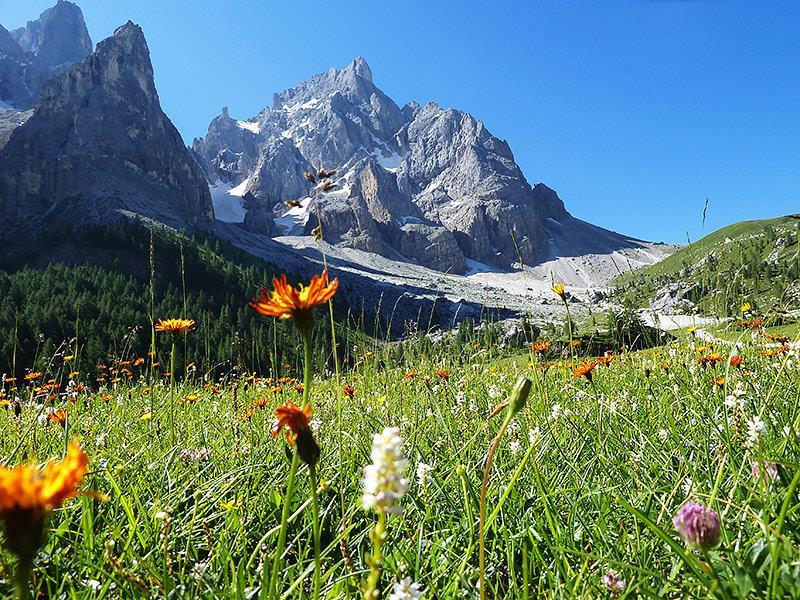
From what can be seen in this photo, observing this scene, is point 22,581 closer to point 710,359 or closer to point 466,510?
point 466,510

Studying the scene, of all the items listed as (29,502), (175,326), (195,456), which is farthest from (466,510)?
(175,326)

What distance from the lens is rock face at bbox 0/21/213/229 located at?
119375 millimetres

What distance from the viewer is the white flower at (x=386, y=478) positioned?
0.74 metres

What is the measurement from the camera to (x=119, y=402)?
17.4 ft

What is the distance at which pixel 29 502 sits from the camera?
0.61 m

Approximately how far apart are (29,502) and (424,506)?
134 cm

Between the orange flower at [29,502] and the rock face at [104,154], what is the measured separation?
125 meters

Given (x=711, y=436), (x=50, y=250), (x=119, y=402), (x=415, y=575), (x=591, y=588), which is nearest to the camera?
(x=591, y=588)

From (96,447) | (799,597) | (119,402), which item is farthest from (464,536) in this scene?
(119,402)

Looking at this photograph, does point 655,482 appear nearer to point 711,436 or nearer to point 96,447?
point 711,436

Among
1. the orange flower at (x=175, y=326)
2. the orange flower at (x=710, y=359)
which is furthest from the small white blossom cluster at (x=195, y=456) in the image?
the orange flower at (x=710, y=359)

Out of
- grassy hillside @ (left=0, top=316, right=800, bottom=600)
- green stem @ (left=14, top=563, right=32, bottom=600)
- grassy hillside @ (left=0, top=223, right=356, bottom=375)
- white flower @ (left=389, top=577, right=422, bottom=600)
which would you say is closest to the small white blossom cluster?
grassy hillside @ (left=0, top=316, right=800, bottom=600)

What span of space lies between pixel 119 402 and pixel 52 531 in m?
4.42

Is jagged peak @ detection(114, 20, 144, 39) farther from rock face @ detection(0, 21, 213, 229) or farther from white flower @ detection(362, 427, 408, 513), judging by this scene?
white flower @ detection(362, 427, 408, 513)
